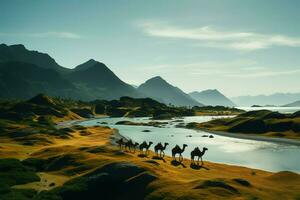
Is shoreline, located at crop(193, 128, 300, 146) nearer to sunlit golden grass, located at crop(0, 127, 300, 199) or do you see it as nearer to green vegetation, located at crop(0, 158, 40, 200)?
sunlit golden grass, located at crop(0, 127, 300, 199)

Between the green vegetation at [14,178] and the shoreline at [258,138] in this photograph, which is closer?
the green vegetation at [14,178]

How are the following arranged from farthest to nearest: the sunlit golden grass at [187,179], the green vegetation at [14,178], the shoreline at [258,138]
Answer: the shoreline at [258,138] < the green vegetation at [14,178] < the sunlit golden grass at [187,179]

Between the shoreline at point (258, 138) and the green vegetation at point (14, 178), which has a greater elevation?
the shoreline at point (258, 138)

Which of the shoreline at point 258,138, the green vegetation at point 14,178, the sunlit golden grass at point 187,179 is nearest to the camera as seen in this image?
the sunlit golden grass at point 187,179

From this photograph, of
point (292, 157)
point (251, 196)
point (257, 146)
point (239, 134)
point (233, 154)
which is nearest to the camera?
point (251, 196)

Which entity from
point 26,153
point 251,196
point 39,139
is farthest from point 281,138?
point 251,196

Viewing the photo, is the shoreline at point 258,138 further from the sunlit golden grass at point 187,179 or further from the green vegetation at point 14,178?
the green vegetation at point 14,178

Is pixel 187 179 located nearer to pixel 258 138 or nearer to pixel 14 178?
pixel 14 178

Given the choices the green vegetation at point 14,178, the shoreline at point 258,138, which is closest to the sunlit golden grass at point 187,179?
the green vegetation at point 14,178

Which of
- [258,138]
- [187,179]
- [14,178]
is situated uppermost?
[187,179]

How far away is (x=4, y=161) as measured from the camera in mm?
64312

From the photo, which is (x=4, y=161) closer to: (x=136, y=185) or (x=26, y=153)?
(x=26, y=153)

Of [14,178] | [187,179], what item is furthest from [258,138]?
[14,178]

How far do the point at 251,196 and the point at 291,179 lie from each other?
620 inches
